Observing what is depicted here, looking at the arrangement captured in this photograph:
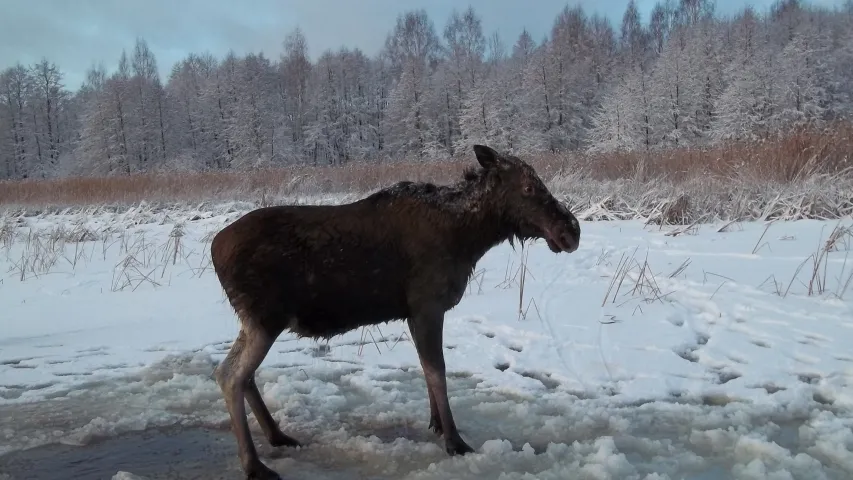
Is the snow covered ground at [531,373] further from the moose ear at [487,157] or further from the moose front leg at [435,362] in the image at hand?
the moose ear at [487,157]

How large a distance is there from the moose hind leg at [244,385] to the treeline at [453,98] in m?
34.1

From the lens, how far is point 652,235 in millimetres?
9117

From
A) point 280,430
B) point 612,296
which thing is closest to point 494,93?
point 612,296

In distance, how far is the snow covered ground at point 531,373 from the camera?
3.22 meters

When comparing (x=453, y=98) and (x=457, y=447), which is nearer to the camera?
(x=457, y=447)

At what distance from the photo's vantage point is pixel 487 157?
3.58 meters

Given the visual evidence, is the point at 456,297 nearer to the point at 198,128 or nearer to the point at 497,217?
the point at 497,217

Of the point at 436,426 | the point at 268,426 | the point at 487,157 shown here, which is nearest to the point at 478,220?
the point at 487,157

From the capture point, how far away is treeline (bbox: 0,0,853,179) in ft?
140

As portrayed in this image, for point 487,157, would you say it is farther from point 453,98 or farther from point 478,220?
point 453,98

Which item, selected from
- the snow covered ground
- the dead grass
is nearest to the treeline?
the dead grass

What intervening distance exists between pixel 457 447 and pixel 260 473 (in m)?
0.99

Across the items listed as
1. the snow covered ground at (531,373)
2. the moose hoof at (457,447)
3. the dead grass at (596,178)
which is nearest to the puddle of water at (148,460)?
the snow covered ground at (531,373)

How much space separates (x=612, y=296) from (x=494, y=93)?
44085 millimetres
